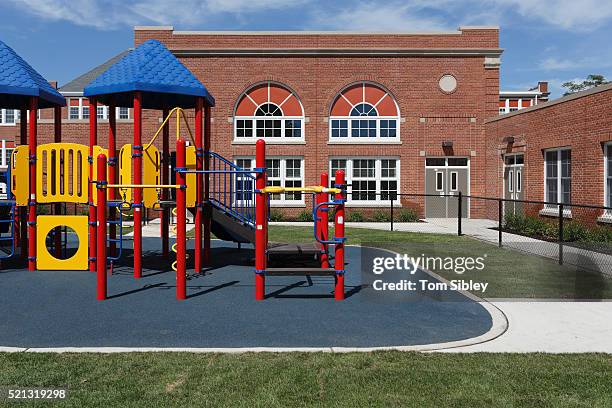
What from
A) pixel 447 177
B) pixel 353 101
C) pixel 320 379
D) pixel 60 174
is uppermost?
pixel 353 101

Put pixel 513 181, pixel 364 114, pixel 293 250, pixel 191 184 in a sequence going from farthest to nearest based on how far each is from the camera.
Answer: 1. pixel 364 114
2. pixel 513 181
3. pixel 293 250
4. pixel 191 184

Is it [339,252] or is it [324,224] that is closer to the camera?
[339,252]

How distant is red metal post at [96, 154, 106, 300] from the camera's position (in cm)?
895

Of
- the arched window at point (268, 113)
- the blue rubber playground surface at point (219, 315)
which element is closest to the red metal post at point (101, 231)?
the blue rubber playground surface at point (219, 315)

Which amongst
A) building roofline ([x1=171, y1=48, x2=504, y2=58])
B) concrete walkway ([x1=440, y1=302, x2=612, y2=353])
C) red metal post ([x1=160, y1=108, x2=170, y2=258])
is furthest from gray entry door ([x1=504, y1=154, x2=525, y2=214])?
concrete walkway ([x1=440, y1=302, x2=612, y2=353])

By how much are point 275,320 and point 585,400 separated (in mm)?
4011

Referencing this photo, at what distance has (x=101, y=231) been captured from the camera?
29.4ft

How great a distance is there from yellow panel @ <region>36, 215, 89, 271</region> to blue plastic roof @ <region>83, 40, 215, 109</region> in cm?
256

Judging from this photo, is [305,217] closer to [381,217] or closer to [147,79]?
[381,217]

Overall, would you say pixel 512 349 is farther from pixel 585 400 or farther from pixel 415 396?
pixel 415 396

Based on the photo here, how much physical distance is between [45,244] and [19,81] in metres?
3.40

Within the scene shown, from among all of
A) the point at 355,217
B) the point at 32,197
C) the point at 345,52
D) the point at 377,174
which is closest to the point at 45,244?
the point at 32,197

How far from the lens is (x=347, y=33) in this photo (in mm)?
27562

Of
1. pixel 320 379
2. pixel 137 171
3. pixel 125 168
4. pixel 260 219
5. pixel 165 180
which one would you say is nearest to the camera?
pixel 320 379
